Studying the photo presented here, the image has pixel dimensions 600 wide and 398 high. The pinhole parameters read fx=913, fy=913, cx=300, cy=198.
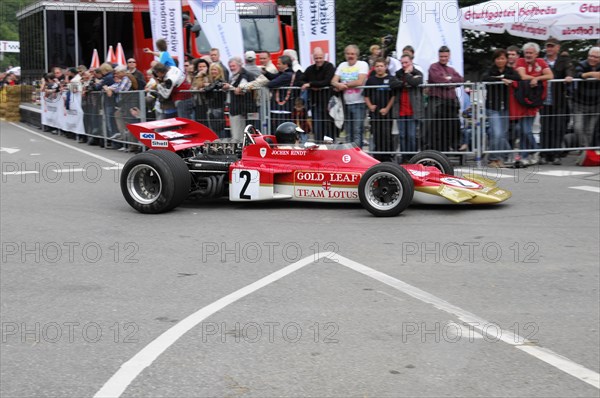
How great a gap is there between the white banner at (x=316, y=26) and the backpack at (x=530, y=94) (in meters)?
4.75

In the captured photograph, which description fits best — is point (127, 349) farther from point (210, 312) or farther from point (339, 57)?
point (339, 57)

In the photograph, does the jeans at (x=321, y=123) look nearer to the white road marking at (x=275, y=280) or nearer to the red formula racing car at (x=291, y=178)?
the red formula racing car at (x=291, y=178)

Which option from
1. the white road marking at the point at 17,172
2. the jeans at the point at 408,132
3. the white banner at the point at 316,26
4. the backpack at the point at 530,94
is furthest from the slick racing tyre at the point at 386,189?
the white banner at the point at 316,26

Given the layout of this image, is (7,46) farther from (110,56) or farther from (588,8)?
(588,8)

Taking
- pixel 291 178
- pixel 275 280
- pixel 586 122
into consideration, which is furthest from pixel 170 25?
pixel 275 280

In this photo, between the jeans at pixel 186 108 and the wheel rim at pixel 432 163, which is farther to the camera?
the jeans at pixel 186 108

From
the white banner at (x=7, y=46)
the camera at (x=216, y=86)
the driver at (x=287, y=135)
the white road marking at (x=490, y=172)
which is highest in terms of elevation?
the white banner at (x=7, y=46)

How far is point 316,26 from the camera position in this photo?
58.5 ft

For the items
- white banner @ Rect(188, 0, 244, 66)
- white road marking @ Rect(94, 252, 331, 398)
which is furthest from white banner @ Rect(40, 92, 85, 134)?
white road marking @ Rect(94, 252, 331, 398)

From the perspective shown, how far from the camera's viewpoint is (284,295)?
22.7 feet

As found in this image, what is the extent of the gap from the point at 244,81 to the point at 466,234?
24.9 ft

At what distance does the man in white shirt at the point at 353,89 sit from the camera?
14.4m

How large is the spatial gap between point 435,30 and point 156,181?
280 inches

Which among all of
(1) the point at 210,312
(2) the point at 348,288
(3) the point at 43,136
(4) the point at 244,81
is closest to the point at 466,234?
(2) the point at 348,288
